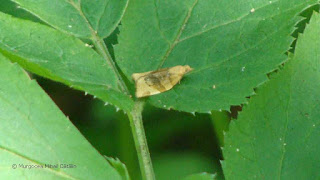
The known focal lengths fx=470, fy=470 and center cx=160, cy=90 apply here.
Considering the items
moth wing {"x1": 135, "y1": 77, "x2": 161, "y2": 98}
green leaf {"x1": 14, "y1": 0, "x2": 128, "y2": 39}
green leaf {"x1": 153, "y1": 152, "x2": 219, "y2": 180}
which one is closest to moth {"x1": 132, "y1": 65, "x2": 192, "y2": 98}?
moth wing {"x1": 135, "y1": 77, "x2": 161, "y2": 98}

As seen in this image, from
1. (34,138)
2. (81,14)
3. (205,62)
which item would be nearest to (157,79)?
(205,62)

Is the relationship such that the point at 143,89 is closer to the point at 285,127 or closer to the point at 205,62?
the point at 205,62

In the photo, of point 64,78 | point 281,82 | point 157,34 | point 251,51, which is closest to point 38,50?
point 64,78

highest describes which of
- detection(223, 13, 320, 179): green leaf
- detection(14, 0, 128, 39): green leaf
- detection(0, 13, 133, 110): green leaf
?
detection(14, 0, 128, 39): green leaf

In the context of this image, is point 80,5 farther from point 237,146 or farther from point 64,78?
point 237,146

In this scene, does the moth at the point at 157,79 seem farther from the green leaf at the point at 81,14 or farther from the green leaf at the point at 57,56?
the green leaf at the point at 81,14

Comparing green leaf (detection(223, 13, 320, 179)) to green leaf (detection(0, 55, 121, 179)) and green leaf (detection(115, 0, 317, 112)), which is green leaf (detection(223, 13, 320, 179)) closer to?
green leaf (detection(115, 0, 317, 112))
